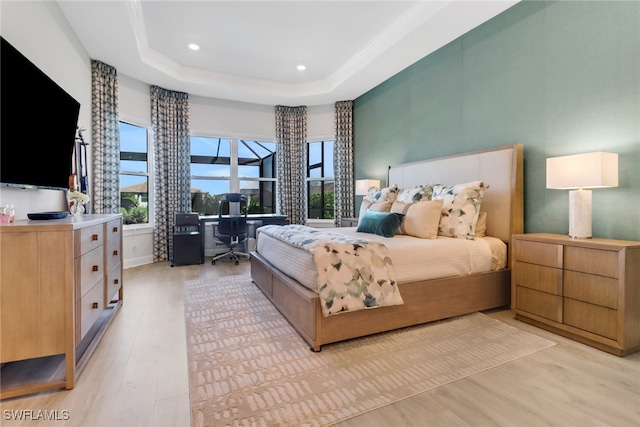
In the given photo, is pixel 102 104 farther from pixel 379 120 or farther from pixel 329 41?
pixel 379 120

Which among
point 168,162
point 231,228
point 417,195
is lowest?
point 231,228

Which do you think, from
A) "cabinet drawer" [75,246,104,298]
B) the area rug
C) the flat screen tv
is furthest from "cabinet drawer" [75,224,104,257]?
the area rug

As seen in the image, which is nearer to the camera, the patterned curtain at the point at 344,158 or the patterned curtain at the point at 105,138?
the patterned curtain at the point at 105,138

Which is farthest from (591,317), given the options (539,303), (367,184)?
(367,184)

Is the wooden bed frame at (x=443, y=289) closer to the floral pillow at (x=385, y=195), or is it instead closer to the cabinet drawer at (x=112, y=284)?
the floral pillow at (x=385, y=195)

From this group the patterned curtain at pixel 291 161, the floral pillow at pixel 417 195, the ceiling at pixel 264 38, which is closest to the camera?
the ceiling at pixel 264 38

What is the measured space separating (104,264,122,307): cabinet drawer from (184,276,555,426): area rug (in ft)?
2.00

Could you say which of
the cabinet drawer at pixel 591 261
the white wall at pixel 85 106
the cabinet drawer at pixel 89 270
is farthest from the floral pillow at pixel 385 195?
the cabinet drawer at pixel 89 270

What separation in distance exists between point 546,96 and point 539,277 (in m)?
1.63

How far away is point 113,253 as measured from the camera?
8.55 feet

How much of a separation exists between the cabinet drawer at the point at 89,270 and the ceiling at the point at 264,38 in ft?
8.03

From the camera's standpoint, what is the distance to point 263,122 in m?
5.88

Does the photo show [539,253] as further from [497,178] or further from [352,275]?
[352,275]

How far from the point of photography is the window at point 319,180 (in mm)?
6070
